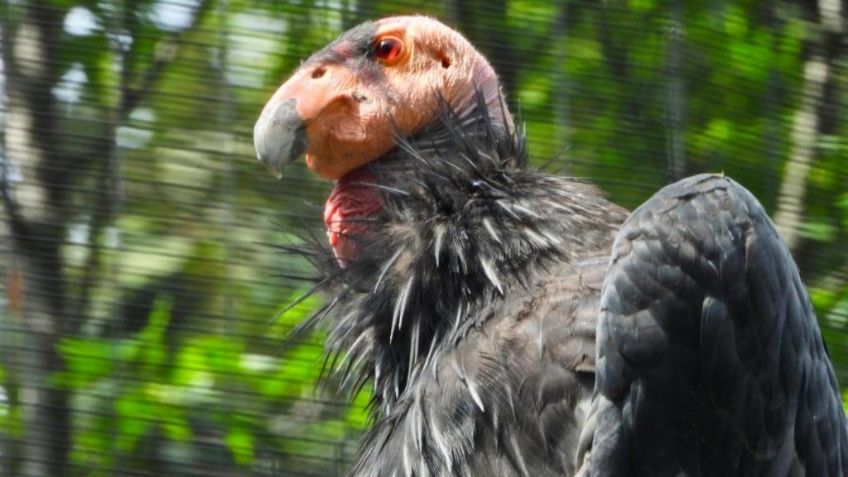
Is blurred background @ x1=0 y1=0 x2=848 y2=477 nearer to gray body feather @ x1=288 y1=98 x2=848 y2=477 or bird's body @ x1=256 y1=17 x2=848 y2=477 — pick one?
bird's body @ x1=256 y1=17 x2=848 y2=477

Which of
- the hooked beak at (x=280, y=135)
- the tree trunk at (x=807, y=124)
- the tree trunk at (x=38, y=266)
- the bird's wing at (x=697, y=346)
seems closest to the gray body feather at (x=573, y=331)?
the bird's wing at (x=697, y=346)

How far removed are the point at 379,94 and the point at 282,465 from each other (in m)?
2.20

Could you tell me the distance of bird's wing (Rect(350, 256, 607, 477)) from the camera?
12.9 feet

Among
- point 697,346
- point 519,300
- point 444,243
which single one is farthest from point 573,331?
point 444,243

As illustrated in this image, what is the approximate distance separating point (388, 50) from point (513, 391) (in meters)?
1.17

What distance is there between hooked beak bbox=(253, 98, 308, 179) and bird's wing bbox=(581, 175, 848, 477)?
1.04 metres

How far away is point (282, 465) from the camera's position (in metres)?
6.40

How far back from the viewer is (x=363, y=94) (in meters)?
4.63

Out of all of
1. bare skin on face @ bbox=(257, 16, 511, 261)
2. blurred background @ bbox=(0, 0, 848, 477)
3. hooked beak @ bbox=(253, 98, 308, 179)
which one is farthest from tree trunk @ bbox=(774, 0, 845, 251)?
hooked beak @ bbox=(253, 98, 308, 179)

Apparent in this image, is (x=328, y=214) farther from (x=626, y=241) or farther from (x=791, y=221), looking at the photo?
(x=791, y=221)

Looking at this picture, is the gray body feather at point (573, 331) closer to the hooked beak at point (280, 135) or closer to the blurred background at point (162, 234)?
the hooked beak at point (280, 135)

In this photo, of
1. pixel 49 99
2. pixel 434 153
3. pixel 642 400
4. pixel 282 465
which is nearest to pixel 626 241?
pixel 642 400

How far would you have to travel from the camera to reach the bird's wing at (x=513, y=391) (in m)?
3.93

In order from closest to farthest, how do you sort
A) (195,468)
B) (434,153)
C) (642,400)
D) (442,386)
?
(642,400), (442,386), (434,153), (195,468)
